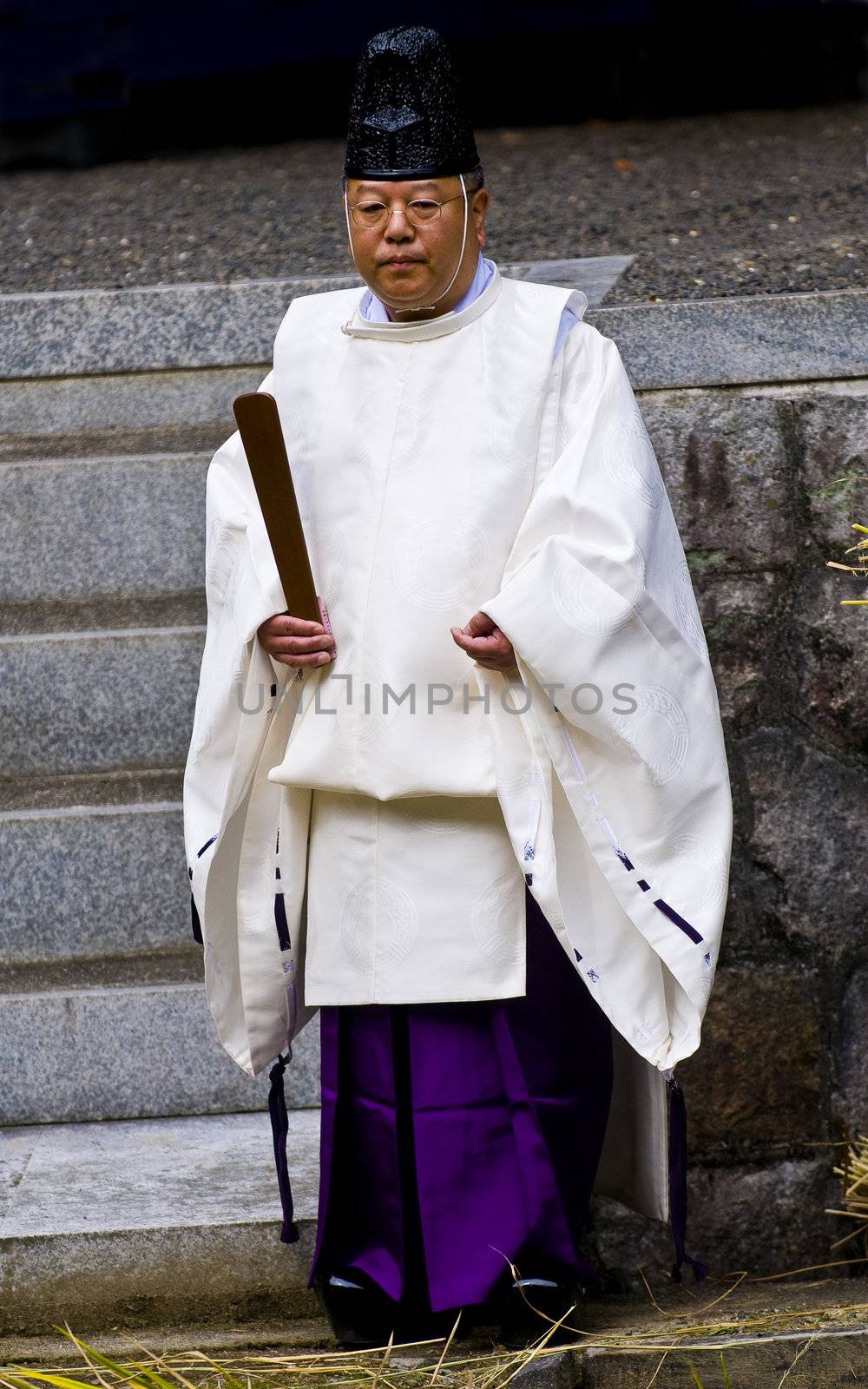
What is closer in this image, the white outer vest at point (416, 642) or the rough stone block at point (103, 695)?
the white outer vest at point (416, 642)

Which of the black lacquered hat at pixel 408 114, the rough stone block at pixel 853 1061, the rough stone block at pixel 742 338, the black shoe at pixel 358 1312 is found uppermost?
the black lacquered hat at pixel 408 114

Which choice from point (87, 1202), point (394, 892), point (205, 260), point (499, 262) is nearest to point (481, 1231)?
point (394, 892)

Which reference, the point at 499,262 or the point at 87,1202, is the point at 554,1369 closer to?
the point at 87,1202

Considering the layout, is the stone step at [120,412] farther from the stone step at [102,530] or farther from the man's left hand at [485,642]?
the man's left hand at [485,642]

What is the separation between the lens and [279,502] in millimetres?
1981

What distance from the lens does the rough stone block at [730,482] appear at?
2.74 meters

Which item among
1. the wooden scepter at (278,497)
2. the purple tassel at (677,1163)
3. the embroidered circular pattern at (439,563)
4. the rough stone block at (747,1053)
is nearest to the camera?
the wooden scepter at (278,497)

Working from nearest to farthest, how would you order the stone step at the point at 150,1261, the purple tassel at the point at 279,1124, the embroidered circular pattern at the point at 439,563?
the embroidered circular pattern at the point at 439,563
the purple tassel at the point at 279,1124
the stone step at the point at 150,1261

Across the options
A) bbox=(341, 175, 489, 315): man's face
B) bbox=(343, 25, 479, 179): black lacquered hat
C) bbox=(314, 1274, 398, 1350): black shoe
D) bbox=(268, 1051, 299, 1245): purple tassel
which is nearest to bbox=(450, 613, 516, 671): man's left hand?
bbox=(341, 175, 489, 315): man's face

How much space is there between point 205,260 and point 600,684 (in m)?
2.34

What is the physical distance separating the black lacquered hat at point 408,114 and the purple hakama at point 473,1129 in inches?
40.6

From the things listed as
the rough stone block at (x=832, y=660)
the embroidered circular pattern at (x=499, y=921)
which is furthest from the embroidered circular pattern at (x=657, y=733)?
the rough stone block at (x=832, y=660)

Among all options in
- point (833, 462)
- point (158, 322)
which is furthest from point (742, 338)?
point (158, 322)

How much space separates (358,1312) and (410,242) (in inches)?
61.0
